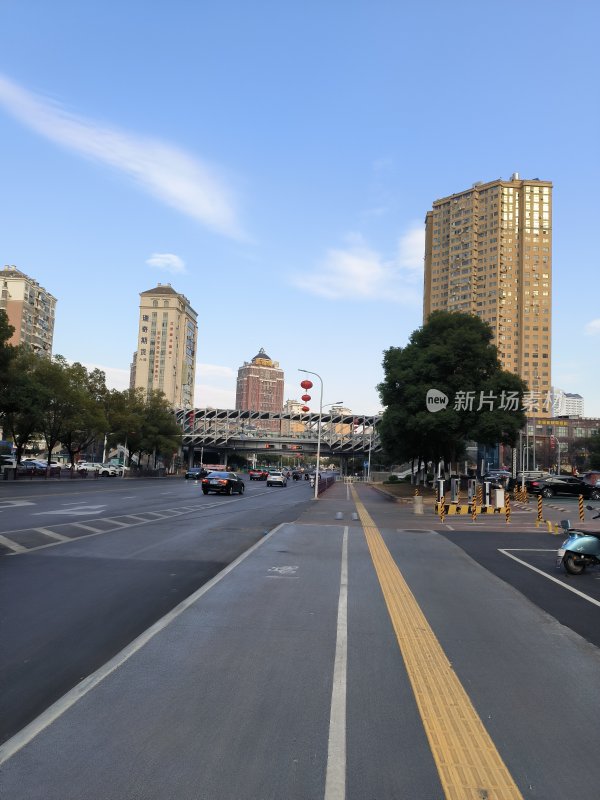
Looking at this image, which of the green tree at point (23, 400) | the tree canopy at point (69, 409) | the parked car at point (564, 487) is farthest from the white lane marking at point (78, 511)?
the parked car at point (564, 487)

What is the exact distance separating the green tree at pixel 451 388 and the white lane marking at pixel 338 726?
3265 centimetres

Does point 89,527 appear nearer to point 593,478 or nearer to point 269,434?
point 593,478

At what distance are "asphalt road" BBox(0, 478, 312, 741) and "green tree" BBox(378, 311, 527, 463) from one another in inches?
858

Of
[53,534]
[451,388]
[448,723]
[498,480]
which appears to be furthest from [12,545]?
[498,480]

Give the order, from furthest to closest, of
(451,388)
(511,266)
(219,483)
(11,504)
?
(511,266) → (451,388) → (219,483) → (11,504)

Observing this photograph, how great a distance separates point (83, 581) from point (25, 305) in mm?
127633

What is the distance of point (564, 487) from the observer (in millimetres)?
41562

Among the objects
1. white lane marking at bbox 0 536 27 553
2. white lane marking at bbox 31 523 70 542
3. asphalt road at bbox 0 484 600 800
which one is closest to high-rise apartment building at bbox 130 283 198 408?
white lane marking at bbox 31 523 70 542

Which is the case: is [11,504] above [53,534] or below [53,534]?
below

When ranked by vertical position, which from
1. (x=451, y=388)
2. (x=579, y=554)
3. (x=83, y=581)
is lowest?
(x=83, y=581)

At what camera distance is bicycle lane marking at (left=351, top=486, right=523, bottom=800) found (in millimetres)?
3804

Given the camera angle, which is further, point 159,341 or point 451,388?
point 159,341

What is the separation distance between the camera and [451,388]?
137 feet

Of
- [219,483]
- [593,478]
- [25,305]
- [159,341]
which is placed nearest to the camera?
[219,483]
